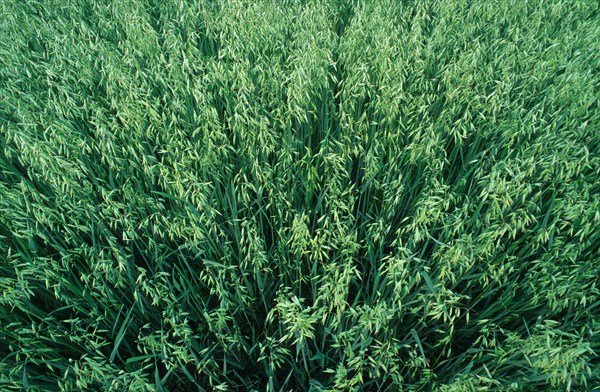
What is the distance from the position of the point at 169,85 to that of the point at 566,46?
2022 millimetres

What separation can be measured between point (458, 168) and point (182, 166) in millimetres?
1260

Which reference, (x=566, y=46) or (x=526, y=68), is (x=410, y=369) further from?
(x=566, y=46)

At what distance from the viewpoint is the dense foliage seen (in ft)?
5.29

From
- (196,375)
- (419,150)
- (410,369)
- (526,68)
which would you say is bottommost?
(196,375)

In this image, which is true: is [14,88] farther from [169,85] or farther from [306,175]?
[306,175]

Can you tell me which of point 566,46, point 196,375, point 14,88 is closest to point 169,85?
point 14,88

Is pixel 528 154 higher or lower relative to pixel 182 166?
higher

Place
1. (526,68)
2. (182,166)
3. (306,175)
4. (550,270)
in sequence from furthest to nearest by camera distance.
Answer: (526,68), (306,175), (182,166), (550,270)

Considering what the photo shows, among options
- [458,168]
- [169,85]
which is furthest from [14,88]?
[458,168]

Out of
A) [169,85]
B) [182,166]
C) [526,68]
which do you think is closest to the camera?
[182,166]

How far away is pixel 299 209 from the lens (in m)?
1.96

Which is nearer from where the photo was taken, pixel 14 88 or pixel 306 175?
pixel 306 175

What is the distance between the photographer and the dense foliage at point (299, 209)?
1.61 metres

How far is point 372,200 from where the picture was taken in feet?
6.83
